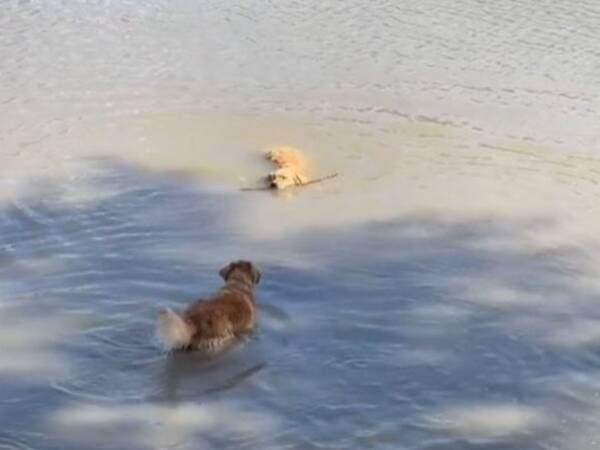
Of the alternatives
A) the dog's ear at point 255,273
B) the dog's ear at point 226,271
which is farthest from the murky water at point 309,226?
the dog's ear at point 226,271

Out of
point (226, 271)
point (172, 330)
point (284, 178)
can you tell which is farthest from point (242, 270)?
point (284, 178)

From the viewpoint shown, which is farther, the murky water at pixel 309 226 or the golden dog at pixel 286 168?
the golden dog at pixel 286 168

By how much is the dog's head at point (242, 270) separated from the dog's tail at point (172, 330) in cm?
65

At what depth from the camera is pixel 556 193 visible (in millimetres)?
9203

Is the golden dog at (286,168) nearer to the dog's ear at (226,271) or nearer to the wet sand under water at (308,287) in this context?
the wet sand under water at (308,287)

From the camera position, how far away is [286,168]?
9.23 m

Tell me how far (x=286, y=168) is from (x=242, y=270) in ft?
7.36

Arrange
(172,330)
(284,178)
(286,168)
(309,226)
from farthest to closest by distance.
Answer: (286,168) → (284,178) → (309,226) → (172,330)

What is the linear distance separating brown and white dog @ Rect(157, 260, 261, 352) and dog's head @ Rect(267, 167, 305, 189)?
6.74ft

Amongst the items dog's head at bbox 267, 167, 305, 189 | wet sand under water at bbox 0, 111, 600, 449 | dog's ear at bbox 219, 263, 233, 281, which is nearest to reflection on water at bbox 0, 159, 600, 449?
wet sand under water at bbox 0, 111, 600, 449

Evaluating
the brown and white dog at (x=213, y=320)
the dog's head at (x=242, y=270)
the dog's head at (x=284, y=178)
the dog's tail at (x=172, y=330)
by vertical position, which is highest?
the dog's head at (x=284, y=178)

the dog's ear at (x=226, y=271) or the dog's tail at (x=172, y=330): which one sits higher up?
the dog's ear at (x=226, y=271)

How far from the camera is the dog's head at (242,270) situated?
710 cm

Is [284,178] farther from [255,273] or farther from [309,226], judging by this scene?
[255,273]
